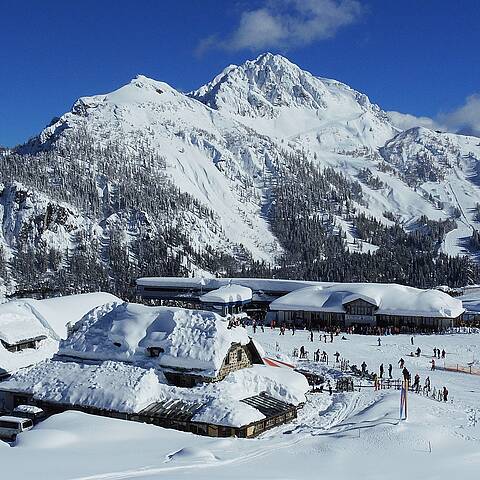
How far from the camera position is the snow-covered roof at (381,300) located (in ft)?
198

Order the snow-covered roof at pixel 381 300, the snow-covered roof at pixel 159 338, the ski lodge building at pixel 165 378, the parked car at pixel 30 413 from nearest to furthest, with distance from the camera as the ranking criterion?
the ski lodge building at pixel 165 378, the parked car at pixel 30 413, the snow-covered roof at pixel 159 338, the snow-covered roof at pixel 381 300

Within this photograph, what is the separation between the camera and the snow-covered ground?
17.5 m

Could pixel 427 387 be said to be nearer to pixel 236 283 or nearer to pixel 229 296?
pixel 229 296

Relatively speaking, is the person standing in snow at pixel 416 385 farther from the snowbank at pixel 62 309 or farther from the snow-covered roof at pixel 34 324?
the snowbank at pixel 62 309

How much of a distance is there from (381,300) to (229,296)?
16.0 m

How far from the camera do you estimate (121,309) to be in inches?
1297

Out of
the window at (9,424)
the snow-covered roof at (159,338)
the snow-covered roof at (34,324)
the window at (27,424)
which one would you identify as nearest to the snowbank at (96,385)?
the snow-covered roof at (159,338)

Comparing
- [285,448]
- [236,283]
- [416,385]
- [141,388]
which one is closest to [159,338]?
[141,388]

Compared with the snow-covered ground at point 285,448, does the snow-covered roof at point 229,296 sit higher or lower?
higher

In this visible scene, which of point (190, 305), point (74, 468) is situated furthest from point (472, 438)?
point (190, 305)

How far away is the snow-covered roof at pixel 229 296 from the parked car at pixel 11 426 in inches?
1737

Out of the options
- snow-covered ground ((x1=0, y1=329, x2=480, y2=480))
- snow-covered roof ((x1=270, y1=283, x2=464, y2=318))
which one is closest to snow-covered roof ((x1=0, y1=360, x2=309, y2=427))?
snow-covered ground ((x1=0, y1=329, x2=480, y2=480))

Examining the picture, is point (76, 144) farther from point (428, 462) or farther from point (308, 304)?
point (428, 462)

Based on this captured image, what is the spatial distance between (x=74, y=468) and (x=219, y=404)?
29.9 feet
